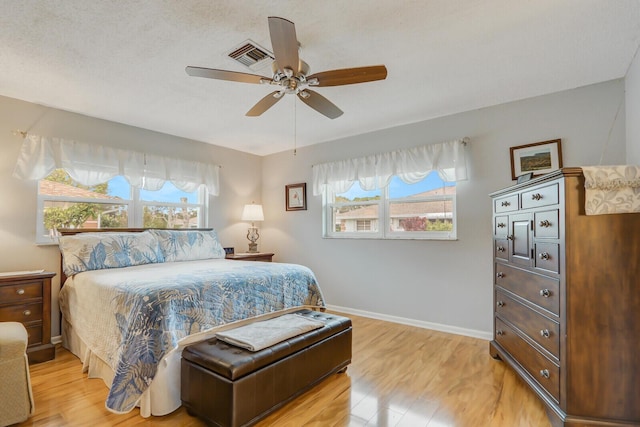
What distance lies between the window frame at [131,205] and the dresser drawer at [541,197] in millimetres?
3796

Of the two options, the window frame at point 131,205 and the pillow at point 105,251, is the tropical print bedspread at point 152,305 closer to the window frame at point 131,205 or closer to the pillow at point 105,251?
the pillow at point 105,251

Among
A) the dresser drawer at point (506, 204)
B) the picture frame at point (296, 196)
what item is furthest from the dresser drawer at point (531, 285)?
the picture frame at point (296, 196)

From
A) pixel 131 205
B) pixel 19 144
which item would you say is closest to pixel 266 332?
pixel 131 205

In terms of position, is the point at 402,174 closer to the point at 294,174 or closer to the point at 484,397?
the point at 294,174

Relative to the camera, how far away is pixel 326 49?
2156mm

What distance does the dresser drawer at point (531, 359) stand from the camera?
69.7 inches

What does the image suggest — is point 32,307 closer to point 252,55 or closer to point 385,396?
point 252,55

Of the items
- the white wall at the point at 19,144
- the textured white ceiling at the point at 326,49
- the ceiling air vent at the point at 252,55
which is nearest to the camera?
the textured white ceiling at the point at 326,49

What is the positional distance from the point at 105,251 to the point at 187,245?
85cm

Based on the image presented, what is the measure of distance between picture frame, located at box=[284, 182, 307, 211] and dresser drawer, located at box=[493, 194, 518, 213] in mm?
2618

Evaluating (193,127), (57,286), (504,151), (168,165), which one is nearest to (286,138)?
(193,127)

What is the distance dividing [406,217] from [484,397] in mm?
2085

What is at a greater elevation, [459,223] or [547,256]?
[459,223]

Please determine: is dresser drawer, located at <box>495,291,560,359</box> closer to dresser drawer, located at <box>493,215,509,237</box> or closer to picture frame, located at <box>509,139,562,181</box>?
dresser drawer, located at <box>493,215,509,237</box>
